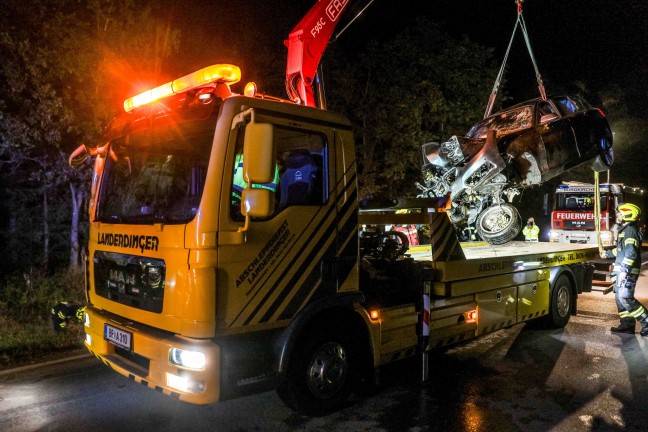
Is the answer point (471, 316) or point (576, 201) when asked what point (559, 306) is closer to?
point (471, 316)

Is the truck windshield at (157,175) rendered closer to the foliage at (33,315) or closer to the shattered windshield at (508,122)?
the foliage at (33,315)

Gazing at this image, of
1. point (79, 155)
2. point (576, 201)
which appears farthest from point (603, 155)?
point (576, 201)

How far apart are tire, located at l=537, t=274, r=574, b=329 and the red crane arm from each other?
14.9 ft

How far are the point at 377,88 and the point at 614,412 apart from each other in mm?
12238

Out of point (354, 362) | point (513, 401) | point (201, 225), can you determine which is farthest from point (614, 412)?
point (201, 225)

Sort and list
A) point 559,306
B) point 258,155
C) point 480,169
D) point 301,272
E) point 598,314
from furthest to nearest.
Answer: point 598,314 < point 480,169 < point 559,306 < point 301,272 < point 258,155

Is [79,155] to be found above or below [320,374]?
above

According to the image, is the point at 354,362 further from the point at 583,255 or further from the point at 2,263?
the point at 2,263

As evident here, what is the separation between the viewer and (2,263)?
11906mm

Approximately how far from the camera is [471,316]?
554 cm

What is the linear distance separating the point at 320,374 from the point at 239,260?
1262 millimetres

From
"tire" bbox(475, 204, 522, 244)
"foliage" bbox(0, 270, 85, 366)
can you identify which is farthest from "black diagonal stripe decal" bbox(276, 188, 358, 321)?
"tire" bbox(475, 204, 522, 244)

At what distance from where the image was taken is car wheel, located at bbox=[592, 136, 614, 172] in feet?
25.6

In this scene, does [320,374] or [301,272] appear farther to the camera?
[320,374]
